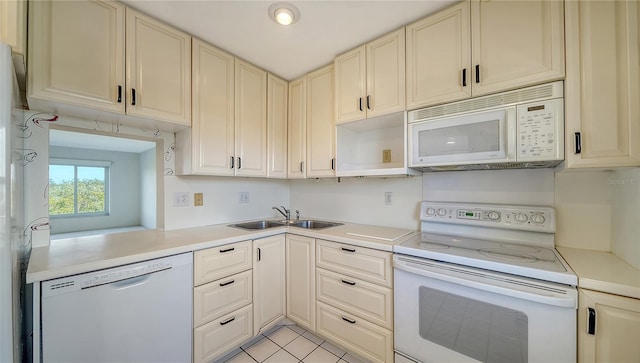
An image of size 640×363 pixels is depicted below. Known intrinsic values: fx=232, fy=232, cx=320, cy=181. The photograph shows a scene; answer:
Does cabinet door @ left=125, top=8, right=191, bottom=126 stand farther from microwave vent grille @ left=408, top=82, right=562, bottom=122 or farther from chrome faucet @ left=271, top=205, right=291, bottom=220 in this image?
microwave vent grille @ left=408, top=82, right=562, bottom=122

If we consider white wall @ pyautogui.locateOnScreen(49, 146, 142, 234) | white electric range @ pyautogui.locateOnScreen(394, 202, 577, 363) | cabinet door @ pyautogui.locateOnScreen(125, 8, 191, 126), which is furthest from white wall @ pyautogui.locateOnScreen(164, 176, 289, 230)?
white wall @ pyautogui.locateOnScreen(49, 146, 142, 234)

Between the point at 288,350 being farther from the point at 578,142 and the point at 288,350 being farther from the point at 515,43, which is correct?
the point at 515,43

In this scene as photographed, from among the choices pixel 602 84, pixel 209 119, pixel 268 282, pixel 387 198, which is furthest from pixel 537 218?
pixel 209 119

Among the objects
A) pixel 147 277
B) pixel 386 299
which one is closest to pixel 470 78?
pixel 386 299

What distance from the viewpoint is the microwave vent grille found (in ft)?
4.04

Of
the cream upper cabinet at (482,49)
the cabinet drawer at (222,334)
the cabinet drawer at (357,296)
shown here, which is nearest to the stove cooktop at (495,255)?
the cabinet drawer at (357,296)

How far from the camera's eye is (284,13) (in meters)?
1.49

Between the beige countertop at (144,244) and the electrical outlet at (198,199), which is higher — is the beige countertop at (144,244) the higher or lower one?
the lower one

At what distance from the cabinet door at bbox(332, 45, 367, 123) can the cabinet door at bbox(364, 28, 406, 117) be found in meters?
0.05

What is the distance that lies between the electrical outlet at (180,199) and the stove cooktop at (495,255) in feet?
5.89

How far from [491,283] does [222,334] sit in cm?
170

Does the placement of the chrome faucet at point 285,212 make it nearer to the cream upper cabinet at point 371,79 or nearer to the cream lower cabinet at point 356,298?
the cream lower cabinet at point 356,298

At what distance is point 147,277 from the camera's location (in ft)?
4.32

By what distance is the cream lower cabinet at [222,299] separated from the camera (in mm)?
1518
